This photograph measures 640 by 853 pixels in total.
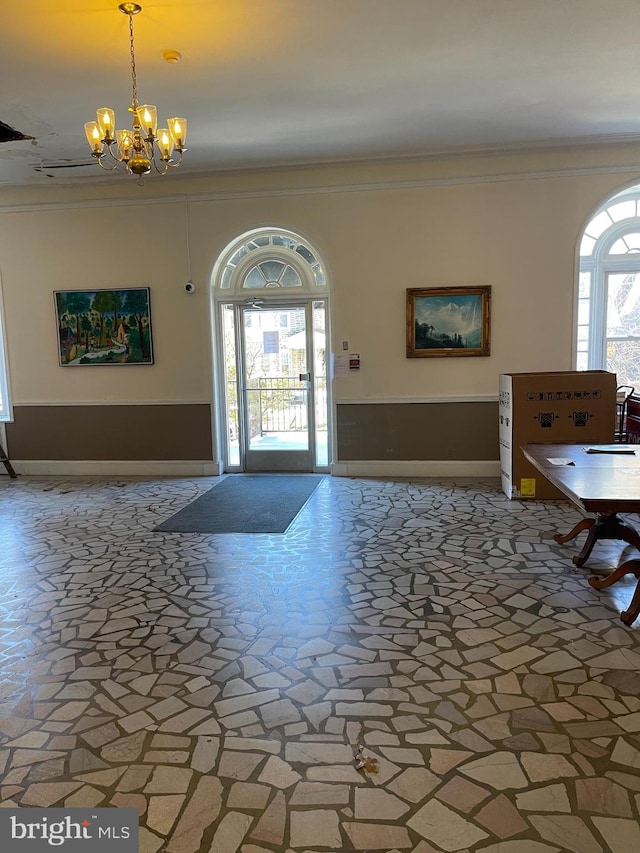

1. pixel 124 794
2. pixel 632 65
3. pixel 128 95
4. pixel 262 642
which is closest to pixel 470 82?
pixel 632 65

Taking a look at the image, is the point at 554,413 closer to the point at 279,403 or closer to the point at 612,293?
the point at 612,293

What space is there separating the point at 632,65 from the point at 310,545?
12.8 feet

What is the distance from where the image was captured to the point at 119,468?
21.5ft

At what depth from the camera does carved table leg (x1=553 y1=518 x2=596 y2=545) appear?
3.77 metres

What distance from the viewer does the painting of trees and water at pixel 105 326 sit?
624 centimetres

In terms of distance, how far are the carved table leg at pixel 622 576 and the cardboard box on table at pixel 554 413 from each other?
174 cm

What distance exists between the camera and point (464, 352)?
5.80 metres

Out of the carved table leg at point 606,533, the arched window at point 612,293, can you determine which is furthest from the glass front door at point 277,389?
the carved table leg at point 606,533

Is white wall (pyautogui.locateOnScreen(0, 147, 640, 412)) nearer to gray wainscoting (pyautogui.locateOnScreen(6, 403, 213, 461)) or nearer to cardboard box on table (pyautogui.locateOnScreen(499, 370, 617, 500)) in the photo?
gray wainscoting (pyautogui.locateOnScreen(6, 403, 213, 461))

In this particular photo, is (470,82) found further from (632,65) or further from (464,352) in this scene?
(464,352)

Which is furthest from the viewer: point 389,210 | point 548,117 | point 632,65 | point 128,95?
point 389,210

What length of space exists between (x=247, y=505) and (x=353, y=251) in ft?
8.95

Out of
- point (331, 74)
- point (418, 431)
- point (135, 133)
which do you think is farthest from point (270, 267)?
point (135, 133)

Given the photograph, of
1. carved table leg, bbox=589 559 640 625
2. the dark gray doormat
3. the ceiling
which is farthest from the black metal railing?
carved table leg, bbox=589 559 640 625
